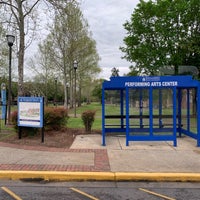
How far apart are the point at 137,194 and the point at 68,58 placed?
33040mm

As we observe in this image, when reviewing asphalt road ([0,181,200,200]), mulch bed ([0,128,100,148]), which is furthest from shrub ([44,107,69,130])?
asphalt road ([0,181,200,200])

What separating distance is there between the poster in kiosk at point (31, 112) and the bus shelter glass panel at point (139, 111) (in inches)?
126

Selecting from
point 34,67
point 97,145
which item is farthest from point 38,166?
point 34,67

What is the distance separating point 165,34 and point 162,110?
1388 cm

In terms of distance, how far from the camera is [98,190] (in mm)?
5922

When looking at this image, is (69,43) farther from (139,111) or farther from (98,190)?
(98,190)

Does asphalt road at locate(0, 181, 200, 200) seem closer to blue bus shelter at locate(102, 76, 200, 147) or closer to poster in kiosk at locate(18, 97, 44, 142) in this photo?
blue bus shelter at locate(102, 76, 200, 147)

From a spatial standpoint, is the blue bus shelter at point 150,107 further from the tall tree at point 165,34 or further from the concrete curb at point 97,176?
the tall tree at point 165,34

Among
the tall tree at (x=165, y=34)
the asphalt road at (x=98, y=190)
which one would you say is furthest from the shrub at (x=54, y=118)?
the tall tree at (x=165, y=34)

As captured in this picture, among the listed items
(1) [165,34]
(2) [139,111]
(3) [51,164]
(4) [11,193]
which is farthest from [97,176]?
(1) [165,34]

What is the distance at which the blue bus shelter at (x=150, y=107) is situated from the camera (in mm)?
9906

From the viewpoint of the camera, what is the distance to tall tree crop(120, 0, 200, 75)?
2441cm

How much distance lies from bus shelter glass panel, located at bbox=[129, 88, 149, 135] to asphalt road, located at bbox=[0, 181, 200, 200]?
13.7 ft

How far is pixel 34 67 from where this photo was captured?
5238 centimetres
